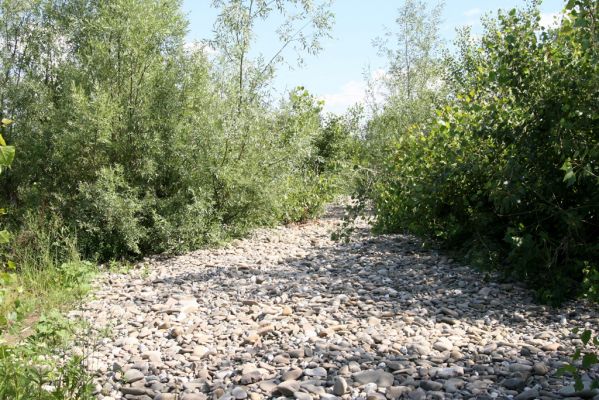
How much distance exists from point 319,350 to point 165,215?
13.6 ft

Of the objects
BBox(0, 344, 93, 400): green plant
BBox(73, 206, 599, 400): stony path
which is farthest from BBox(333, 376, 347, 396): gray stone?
BBox(0, 344, 93, 400): green plant

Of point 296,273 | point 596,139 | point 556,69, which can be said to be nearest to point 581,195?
point 596,139

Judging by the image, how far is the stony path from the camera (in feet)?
10.5

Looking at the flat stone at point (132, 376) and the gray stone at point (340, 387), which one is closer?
the gray stone at point (340, 387)

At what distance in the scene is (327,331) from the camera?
3.91 m

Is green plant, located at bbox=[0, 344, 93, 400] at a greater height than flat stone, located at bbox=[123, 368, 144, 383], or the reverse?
green plant, located at bbox=[0, 344, 93, 400]

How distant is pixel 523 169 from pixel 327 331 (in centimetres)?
235

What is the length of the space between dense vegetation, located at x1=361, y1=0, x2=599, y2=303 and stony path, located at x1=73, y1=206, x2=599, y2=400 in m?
0.33

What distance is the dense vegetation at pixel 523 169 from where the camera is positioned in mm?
4613

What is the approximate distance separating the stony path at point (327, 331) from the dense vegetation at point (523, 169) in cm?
33

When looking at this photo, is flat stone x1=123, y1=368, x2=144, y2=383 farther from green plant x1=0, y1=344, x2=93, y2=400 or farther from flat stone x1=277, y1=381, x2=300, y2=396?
flat stone x1=277, y1=381, x2=300, y2=396

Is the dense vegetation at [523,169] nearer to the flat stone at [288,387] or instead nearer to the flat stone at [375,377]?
the flat stone at [375,377]

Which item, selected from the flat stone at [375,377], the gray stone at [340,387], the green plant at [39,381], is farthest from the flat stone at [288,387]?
the green plant at [39,381]

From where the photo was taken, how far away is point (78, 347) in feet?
13.3
